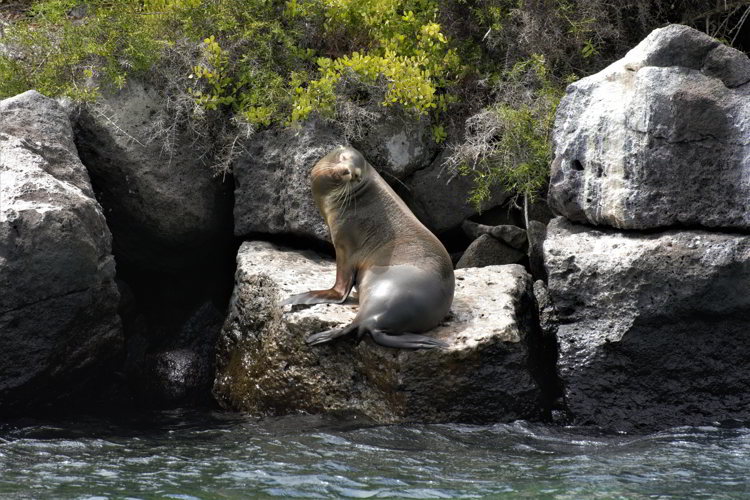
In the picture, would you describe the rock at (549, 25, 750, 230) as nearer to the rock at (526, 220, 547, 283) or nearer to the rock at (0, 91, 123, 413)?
the rock at (526, 220, 547, 283)

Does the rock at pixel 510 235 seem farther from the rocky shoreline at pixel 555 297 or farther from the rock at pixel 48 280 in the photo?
the rock at pixel 48 280

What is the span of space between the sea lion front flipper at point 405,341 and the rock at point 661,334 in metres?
0.80

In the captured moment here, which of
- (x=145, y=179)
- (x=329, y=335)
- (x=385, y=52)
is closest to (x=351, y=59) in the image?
(x=385, y=52)

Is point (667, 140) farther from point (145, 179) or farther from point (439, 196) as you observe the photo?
point (145, 179)

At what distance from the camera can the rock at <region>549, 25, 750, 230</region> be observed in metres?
5.80

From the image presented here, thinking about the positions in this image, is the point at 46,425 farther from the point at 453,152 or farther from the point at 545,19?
the point at 545,19

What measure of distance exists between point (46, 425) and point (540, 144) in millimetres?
3833

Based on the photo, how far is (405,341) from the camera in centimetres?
568

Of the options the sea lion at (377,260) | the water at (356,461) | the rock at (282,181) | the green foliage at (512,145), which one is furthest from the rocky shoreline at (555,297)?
the green foliage at (512,145)

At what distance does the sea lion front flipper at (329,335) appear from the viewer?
580 cm

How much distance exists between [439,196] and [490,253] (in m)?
0.62

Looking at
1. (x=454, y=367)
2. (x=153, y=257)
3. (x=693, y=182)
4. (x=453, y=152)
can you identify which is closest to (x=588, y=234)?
(x=693, y=182)

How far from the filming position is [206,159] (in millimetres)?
7418

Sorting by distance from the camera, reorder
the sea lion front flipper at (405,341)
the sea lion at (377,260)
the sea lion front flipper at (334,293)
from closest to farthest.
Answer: the sea lion front flipper at (405,341), the sea lion at (377,260), the sea lion front flipper at (334,293)
